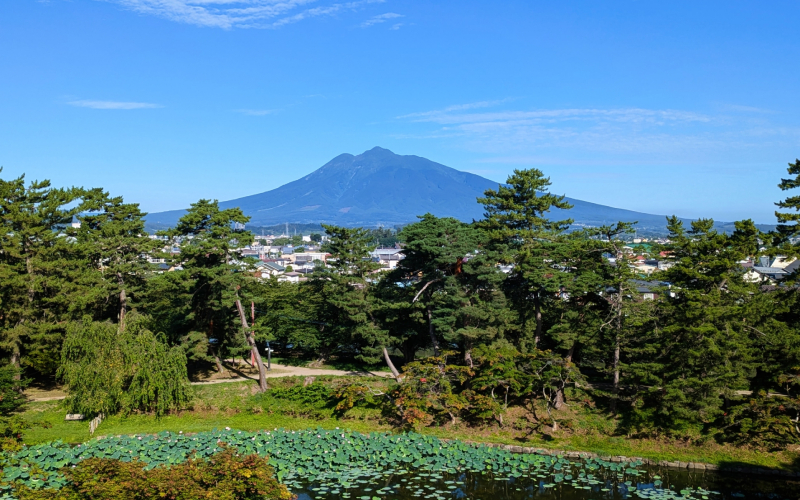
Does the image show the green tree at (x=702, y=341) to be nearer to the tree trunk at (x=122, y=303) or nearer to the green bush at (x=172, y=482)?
the green bush at (x=172, y=482)

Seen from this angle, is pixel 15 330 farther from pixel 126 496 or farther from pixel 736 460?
pixel 736 460

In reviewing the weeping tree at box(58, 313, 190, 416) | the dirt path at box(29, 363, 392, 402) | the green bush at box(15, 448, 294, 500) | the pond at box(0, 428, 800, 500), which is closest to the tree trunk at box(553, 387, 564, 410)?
the pond at box(0, 428, 800, 500)

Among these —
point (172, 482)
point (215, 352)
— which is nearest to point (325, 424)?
point (215, 352)

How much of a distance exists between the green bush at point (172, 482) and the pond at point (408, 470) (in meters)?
1.92

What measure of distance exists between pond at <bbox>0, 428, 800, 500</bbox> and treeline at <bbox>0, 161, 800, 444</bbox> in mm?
1845

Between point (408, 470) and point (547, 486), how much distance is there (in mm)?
3720

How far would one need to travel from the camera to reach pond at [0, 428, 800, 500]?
14172mm

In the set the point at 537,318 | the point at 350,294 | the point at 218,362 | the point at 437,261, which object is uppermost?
the point at 437,261

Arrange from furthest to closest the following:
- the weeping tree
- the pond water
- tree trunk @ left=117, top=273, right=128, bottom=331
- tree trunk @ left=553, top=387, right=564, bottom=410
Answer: tree trunk @ left=117, top=273, right=128, bottom=331 → tree trunk @ left=553, top=387, right=564, bottom=410 → the weeping tree → the pond water

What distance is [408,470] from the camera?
15719 mm

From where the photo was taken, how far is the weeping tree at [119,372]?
59.3 ft

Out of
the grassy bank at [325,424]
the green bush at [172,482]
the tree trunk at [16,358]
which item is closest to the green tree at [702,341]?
the grassy bank at [325,424]

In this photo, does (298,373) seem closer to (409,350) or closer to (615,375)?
(409,350)

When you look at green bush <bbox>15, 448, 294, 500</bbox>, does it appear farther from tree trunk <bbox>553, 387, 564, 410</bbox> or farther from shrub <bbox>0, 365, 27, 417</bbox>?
tree trunk <bbox>553, 387, 564, 410</bbox>
